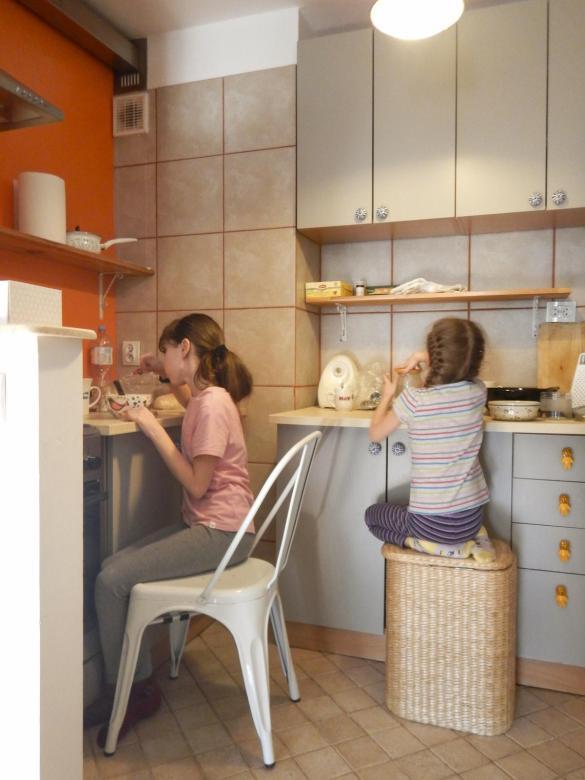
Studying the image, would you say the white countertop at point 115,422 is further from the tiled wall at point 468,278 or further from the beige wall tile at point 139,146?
the beige wall tile at point 139,146

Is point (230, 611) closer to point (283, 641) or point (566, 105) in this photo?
point (283, 641)

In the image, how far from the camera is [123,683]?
61.4 inches

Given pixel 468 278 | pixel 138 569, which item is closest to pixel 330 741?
pixel 138 569

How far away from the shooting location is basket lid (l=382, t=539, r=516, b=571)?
1.69 m

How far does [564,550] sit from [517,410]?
443mm

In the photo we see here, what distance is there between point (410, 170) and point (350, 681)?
1757mm

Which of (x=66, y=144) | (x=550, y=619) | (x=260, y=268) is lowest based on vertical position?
(x=550, y=619)

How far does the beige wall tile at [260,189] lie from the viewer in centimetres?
237

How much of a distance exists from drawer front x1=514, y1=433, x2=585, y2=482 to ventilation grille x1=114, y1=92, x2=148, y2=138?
6.37 feet

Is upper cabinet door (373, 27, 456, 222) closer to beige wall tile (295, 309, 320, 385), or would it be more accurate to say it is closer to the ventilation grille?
beige wall tile (295, 309, 320, 385)

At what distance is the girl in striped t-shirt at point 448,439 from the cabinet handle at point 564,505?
26 cm

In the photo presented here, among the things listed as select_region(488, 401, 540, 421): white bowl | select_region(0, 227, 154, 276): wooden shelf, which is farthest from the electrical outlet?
select_region(488, 401, 540, 421): white bowl

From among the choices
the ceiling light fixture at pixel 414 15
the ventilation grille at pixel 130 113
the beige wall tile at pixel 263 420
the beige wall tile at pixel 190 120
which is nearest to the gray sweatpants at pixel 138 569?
the beige wall tile at pixel 263 420

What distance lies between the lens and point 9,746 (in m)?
1.08
